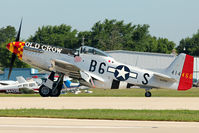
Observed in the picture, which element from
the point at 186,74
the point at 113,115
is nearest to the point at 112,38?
the point at 186,74

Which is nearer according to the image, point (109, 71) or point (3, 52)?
point (109, 71)

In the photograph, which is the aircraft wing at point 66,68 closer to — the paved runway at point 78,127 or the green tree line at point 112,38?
the paved runway at point 78,127

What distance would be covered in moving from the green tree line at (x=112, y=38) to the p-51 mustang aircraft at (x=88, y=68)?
70259mm

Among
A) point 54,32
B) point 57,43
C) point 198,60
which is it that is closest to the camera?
point 198,60

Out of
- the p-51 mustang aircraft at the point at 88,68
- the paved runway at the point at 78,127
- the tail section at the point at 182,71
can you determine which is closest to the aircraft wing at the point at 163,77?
the p-51 mustang aircraft at the point at 88,68

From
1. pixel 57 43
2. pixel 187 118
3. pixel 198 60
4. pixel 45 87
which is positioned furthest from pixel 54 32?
pixel 187 118

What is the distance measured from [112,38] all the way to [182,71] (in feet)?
247

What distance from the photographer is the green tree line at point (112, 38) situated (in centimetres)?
10119

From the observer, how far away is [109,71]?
80.1ft

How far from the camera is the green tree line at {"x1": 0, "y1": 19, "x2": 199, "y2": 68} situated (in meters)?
101

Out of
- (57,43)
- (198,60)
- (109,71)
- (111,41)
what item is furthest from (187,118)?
(57,43)

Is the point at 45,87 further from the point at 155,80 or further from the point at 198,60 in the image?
the point at 198,60

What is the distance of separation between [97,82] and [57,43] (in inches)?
3191

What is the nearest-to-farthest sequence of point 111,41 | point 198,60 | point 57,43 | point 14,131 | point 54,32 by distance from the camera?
1. point 14,131
2. point 198,60
3. point 111,41
4. point 57,43
5. point 54,32
